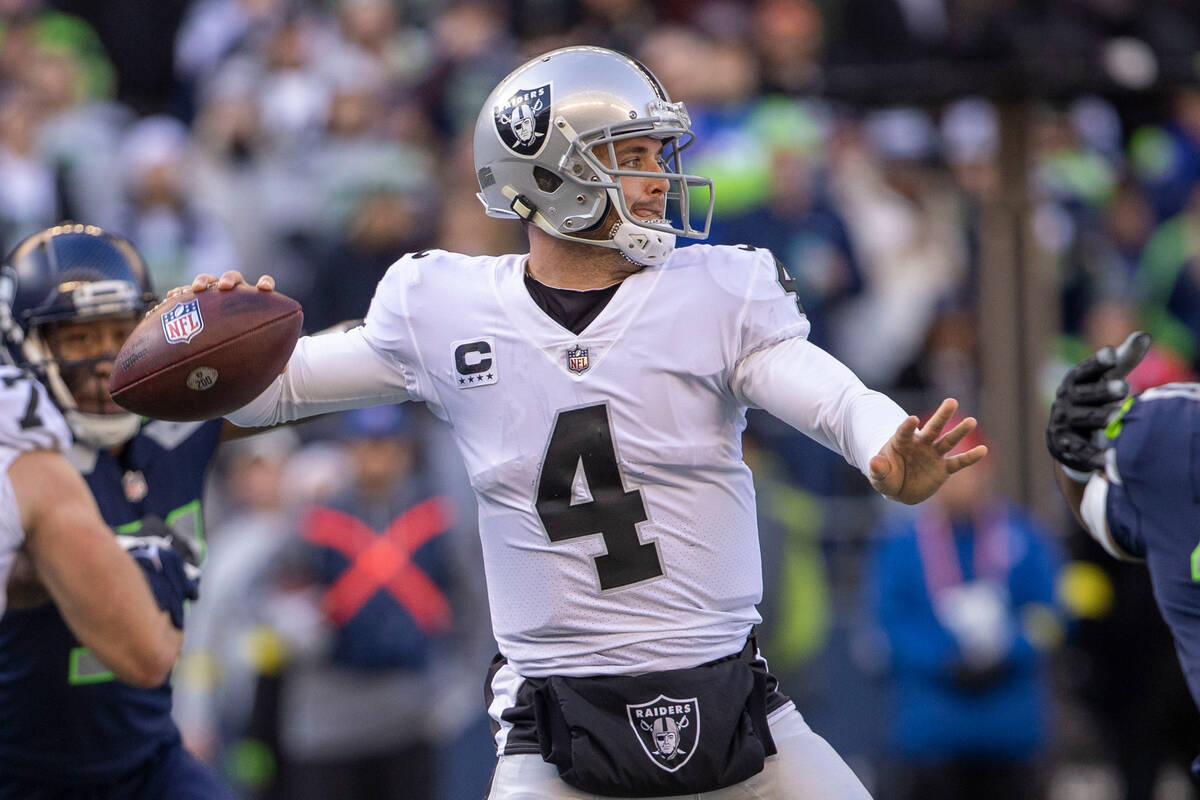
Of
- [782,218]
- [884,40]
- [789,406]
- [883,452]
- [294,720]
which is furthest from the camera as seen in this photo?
[884,40]

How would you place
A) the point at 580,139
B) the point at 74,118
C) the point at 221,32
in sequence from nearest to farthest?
the point at 580,139 < the point at 74,118 < the point at 221,32

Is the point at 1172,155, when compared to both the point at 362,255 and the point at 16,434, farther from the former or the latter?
the point at 16,434

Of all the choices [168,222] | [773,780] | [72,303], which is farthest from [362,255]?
[773,780]

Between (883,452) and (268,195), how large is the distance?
623cm

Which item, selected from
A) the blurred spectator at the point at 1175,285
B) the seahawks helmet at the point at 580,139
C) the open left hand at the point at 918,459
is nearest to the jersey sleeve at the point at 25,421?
the seahawks helmet at the point at 580,139

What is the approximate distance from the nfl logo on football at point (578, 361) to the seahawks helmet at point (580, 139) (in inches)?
9.5

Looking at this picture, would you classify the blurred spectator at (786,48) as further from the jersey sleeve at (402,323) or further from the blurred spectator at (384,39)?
the jersey sleeve at (402,323)

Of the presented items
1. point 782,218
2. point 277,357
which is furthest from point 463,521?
point 277,357

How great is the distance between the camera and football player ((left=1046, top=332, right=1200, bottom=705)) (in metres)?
3.76

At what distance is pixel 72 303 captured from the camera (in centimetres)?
440

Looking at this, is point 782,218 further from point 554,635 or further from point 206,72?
point 554,635

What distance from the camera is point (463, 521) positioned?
7582mm

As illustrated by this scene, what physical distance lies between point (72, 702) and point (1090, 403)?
2.50 meters

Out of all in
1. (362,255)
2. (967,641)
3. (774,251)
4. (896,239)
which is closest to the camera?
(967,641)
